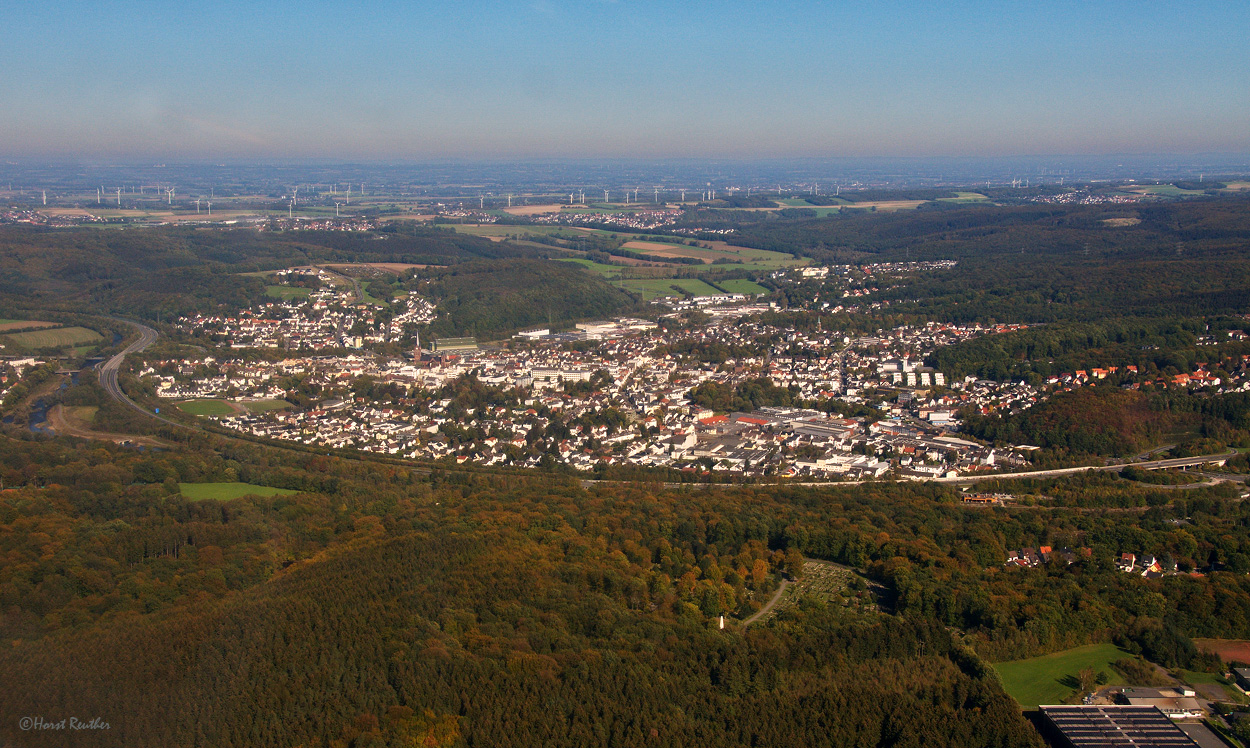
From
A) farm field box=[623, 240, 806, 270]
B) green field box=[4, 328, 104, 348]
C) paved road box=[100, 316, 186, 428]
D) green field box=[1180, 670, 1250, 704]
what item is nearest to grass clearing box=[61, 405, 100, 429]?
paved road box=[100, 316, 186, 428]

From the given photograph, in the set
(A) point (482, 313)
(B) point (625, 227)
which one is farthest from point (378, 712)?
(B) point (625, 227)

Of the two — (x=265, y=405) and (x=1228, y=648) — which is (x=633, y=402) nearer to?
(x=265, y=405)

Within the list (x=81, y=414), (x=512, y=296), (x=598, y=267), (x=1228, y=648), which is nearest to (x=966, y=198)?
(x=598, y=267)

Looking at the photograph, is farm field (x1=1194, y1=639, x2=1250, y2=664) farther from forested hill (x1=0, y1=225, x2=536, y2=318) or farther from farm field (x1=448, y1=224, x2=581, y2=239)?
farm field (x1=448, y1=224, x2=581, y2=239)

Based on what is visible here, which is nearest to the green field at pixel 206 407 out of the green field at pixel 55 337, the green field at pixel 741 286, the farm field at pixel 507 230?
the green field at pixel 55 337

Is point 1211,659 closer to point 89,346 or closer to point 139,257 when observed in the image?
point 89,346

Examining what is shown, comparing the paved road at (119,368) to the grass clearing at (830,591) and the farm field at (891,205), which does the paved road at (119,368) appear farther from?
the farm field at (891,205)
